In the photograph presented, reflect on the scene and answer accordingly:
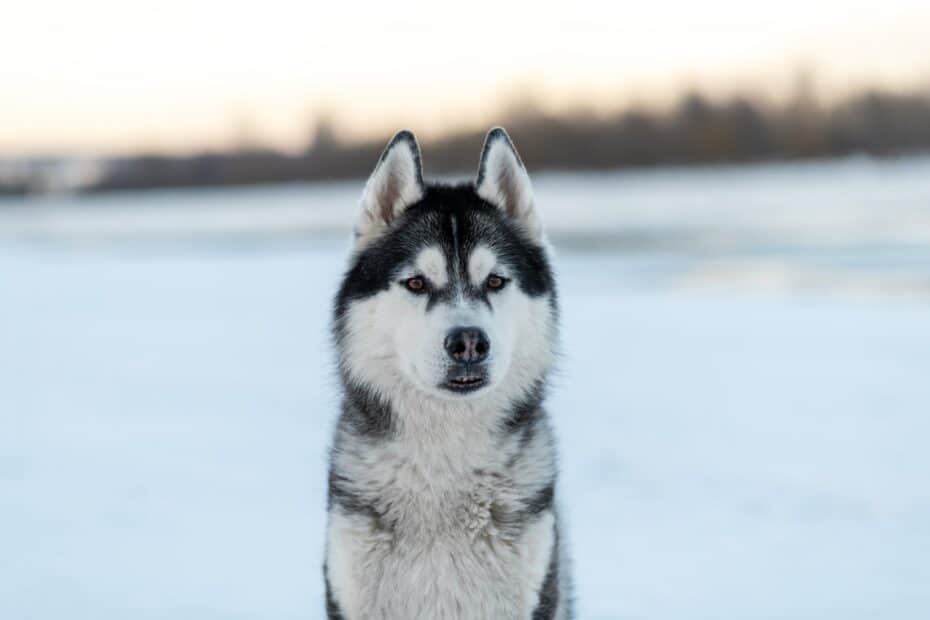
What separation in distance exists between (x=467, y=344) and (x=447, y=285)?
35cm

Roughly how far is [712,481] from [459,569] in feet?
11.8

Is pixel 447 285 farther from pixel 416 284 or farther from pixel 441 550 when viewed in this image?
pixel 441 550

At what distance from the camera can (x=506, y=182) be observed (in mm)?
3885

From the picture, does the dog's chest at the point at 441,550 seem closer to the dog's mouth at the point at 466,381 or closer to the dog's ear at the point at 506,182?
the dog's mouth at the point at 466,381

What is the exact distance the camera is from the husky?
130 inches

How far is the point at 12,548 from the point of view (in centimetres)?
535

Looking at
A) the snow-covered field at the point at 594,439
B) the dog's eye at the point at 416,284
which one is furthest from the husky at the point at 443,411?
the snow-covered field at the point at 594,439

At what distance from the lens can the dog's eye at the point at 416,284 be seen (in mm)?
3487

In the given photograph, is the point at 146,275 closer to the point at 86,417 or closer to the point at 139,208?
the point at 86,417

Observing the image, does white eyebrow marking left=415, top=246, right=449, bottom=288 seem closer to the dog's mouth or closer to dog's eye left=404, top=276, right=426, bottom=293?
dog's eye left=404, top=276, right=426, bottom=293

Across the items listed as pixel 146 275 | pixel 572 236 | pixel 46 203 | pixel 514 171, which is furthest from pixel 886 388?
pixel 46 203

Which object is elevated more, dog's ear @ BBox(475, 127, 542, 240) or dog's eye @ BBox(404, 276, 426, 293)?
dog's ear @ BBox(475, 127, 542, 240)

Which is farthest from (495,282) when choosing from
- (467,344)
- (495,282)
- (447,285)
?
(467,344)

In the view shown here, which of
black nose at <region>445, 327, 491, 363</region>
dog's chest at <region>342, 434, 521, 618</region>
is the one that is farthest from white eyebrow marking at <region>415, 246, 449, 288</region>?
dog's chest at <region>342, 434, 521, 618</region>
